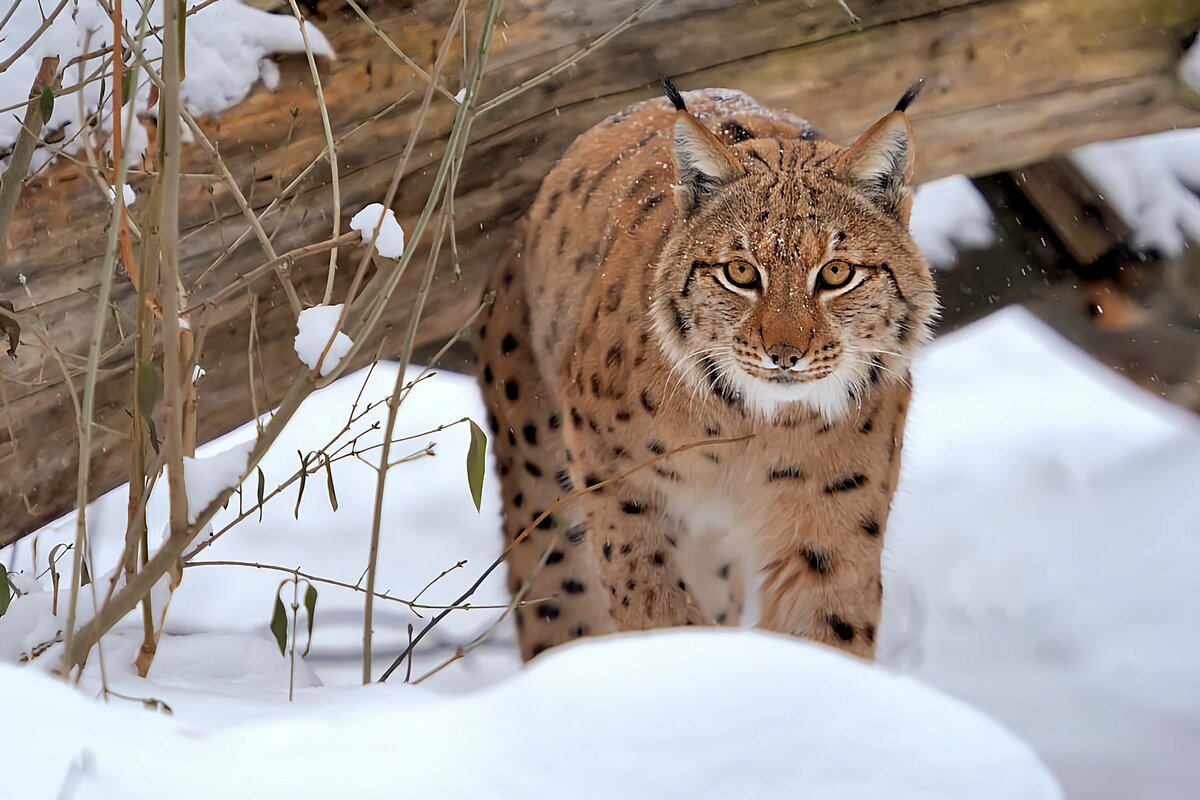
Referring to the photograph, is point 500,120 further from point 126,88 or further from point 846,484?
point 126,88

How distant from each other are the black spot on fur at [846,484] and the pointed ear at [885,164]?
649 millimetres

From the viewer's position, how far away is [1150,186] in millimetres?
5305

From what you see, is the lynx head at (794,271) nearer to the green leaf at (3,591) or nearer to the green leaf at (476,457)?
the green leaf at (476,457)

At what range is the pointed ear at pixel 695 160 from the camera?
3051 mm

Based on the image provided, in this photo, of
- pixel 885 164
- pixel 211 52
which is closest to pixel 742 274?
pixel 885 164

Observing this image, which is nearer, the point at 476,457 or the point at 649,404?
the point at 476,457

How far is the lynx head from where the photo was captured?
2959 millimetres

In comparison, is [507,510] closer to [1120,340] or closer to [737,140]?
[737,140]

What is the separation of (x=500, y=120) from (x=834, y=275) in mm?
1491

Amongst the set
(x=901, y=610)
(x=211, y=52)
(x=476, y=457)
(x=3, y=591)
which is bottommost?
(x=3, y=591)

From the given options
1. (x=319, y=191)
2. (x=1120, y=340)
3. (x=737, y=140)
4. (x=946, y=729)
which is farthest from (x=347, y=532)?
(x=946, y=729)

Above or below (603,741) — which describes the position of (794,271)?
above

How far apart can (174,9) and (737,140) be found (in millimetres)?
1905

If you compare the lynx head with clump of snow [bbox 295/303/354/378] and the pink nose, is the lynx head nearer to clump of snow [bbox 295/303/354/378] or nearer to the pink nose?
the pink nose
